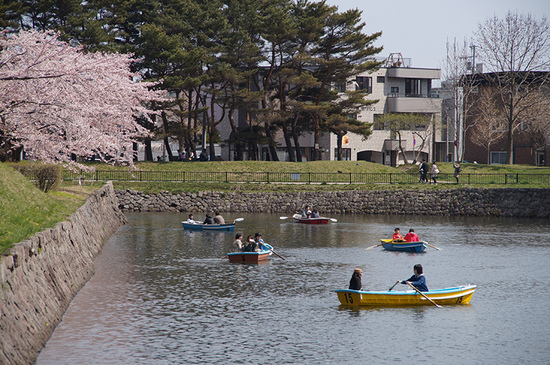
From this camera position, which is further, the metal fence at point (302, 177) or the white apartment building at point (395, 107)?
the white apartment building at point (395, 107)

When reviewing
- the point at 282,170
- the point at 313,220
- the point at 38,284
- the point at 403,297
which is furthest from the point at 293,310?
the point at 282,170

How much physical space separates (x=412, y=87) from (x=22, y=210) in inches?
2783

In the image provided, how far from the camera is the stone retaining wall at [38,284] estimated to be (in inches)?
454

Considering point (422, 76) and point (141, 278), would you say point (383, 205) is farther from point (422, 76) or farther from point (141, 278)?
point (422, 76)

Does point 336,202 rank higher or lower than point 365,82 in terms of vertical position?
lower

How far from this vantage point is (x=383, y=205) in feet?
165

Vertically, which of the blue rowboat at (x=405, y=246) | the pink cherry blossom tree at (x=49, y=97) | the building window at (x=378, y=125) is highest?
the building window at (x=378, y=125)

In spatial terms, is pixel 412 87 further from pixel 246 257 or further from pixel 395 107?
pixel 246 257

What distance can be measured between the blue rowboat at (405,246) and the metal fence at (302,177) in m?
20.4

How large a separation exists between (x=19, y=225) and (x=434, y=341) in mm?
12337

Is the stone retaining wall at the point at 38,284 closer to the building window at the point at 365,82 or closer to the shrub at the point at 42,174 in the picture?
the shrub at the point at 42,174

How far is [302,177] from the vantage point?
55.7m

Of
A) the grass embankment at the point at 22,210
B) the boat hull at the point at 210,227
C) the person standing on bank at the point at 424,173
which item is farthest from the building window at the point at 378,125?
the grass embankment at the point at 22,210

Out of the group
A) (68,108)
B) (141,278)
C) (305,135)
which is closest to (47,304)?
(141,278)
